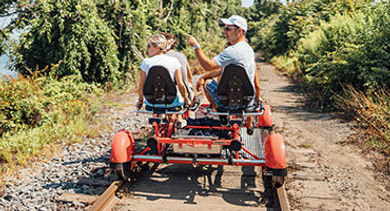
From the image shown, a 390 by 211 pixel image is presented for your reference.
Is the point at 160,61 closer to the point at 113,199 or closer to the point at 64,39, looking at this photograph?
the point at 113,199

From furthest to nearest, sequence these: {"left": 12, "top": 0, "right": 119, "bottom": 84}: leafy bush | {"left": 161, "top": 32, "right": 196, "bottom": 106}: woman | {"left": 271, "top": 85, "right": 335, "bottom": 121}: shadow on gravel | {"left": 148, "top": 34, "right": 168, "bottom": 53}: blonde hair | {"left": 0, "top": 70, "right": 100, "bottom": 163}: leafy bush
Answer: {"left": 12, "top": 0, "right": 119, "bottom": 84}: leafy bush, {"left": 271, "top": 85, "right": 335, "bottom": 121}: shadow on gravel, {"left": 0, "top": 70, "right": 100, "bottom": 163}: leafy bush, {"left": 161, "top": 32, "right": 196, "bottom": 106}: woman, {"left": 148, "top": 34, "right": 168, "bottom": 53}: blonde hair

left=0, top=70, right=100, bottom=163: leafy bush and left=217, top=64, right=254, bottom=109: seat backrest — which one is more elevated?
left=217, top=64, right=254, bottom=109: seat backrest

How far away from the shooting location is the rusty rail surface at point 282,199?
3.72 metres

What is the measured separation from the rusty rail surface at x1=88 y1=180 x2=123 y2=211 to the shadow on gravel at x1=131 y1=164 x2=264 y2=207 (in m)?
0.28

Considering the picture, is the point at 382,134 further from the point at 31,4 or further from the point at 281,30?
the point at 281,30

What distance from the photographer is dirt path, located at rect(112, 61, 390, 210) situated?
4070 millimetres

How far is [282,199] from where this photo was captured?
390 cm

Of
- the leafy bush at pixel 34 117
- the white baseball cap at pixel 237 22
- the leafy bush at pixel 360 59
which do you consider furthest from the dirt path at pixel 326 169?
the leafy bush at pixel 34 117

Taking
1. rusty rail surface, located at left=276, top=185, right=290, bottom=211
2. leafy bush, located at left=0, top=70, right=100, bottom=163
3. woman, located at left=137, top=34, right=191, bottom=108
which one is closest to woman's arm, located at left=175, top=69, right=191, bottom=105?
woman, located at left=137, top=34, right=191, bottom=108

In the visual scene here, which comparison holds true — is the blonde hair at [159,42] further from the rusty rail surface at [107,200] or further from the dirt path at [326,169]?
the dirt path at [326,169]

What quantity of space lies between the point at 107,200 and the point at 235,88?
2.12 meters

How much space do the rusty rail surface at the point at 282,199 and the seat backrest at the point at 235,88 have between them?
119cm

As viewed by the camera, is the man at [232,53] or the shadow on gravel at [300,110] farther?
the shadow on gravel at [300,110]

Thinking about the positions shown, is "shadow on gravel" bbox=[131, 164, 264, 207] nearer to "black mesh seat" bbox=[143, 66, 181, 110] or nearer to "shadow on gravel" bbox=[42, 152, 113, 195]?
"shadow on gravel" bbox=[42, 152, 113, 195]
